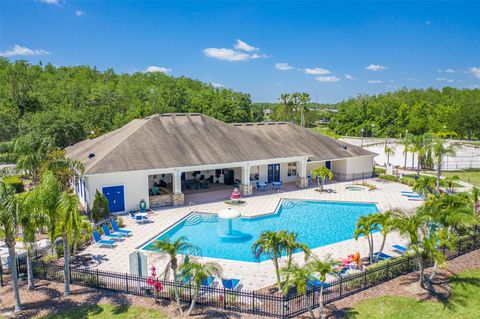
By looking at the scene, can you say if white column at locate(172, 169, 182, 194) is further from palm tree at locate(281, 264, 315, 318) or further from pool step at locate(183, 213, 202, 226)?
palm tree at locate(281, 264, 315, 318)

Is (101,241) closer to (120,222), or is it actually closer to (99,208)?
(120,222)

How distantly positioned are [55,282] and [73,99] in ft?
210

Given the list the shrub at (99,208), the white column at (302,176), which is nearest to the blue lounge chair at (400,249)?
the white column at (302,176)

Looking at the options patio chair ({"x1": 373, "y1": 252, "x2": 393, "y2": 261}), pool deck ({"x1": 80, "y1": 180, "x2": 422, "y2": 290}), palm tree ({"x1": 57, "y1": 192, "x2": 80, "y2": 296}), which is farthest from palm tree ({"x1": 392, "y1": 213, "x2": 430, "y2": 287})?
palm tree ({"x1": 57, "y1": 192, "x2": 80, "y2": 296})

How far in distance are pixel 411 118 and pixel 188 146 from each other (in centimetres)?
7652

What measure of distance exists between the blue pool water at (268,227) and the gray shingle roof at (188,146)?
5356 mm

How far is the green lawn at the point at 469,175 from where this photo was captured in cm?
3675

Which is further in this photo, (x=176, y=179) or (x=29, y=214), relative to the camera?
(x=176, y=179)

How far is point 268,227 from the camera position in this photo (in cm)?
2320

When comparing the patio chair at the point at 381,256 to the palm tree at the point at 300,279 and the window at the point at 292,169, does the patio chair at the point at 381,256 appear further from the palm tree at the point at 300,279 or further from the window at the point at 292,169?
the window at the point at 292,169

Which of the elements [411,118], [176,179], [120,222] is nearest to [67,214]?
[120,222]

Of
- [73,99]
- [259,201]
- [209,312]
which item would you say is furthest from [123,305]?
[73,99]

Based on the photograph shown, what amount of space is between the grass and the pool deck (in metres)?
1.93

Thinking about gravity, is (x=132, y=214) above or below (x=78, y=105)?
below
